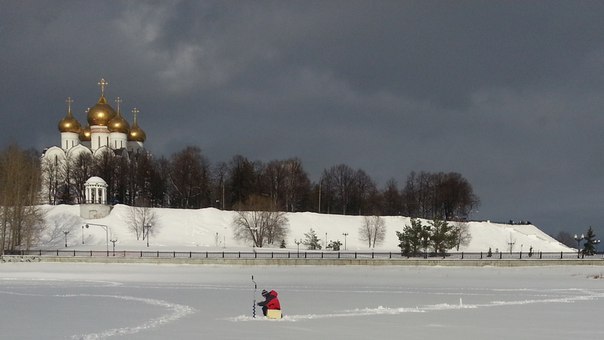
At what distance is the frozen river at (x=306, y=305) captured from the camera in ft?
66.2

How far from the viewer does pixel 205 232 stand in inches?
3307

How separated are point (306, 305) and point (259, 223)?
5457cm

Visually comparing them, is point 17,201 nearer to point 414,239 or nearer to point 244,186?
point 414,239

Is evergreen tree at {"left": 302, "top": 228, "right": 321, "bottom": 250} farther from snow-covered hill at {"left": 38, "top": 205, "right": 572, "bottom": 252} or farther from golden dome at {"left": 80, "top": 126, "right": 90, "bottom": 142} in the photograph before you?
golden dome at {"left": 80, "top": 126, "right": 90, "bottom": 142}

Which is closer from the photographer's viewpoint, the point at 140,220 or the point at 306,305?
the point at 306,305

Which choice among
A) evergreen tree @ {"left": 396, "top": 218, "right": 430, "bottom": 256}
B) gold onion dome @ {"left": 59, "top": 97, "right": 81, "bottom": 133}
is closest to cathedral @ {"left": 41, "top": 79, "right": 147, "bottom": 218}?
gold onion dome @ {"left": 59, "top": 97, "right": 81, "bottom": 133}

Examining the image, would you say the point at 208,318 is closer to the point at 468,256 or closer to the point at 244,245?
the point at 468,256

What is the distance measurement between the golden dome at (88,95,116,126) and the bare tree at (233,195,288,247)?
31800 mm

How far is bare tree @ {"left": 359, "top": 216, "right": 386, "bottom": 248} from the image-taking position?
87.2 meters

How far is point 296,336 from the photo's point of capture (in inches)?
760

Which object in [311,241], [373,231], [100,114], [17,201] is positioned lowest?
[311,241]

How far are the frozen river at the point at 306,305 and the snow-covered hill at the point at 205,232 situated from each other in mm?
27234

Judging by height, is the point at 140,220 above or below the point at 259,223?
above

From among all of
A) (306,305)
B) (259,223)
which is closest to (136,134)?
(259,223)
